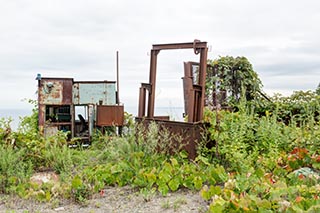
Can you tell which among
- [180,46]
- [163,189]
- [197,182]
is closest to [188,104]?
[180,46]

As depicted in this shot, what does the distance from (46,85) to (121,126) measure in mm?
1472

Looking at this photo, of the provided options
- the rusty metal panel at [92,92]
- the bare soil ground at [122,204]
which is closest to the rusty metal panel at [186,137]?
the bare soil ground at [122,204]

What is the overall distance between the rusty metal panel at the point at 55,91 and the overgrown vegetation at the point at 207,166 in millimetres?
1281

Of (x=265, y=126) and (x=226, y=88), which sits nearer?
(x=265, y=126)

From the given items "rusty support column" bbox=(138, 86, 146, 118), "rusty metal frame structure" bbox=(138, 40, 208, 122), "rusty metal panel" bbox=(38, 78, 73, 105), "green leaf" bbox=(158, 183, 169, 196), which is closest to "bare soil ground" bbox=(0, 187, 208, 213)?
"green leaf" bbox=(158, 183, 169, 196)

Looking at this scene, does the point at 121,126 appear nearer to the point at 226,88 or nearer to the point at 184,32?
the point at 184,32

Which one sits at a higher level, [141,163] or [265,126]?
[265,126]

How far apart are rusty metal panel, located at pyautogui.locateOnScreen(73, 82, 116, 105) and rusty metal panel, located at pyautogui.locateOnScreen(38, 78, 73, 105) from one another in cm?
12

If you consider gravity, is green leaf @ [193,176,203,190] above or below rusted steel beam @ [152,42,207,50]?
below

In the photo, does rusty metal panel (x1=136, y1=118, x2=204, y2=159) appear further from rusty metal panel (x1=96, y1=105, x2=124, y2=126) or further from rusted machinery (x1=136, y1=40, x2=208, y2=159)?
rusty metal panel (x1=96, y1=105, x2=124, y2=126)

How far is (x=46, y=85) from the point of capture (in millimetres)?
5801

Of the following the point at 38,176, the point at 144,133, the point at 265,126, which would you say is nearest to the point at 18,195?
the point at 38,176

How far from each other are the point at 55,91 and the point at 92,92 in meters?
→ 0.63

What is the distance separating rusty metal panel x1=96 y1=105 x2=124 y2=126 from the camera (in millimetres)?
5828
